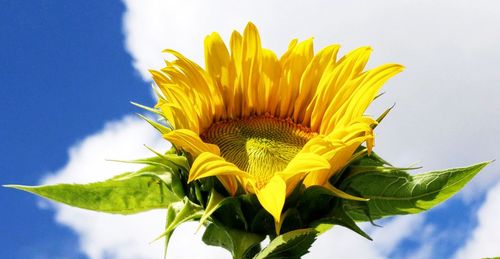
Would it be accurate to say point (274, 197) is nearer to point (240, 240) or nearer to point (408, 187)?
point (240, 240)

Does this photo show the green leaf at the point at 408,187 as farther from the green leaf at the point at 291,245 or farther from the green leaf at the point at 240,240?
the green leaf at the point at 240,240

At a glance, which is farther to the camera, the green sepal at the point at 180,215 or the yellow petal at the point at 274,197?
the green sepal at the point at 180,215

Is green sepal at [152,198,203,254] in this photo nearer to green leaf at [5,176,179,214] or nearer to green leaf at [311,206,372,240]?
green leaf at [5,176,179,214]

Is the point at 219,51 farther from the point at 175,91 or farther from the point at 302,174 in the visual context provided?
the point at 302,174

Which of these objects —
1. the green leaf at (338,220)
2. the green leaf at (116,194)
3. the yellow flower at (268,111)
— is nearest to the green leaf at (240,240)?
the yellow flower at (268,111)

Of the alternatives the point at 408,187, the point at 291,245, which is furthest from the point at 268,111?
the point at 291,245

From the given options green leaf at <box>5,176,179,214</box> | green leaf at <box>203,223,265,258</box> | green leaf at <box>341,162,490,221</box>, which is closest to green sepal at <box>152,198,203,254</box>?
green leaf at <box>203,223,265,258</box>
